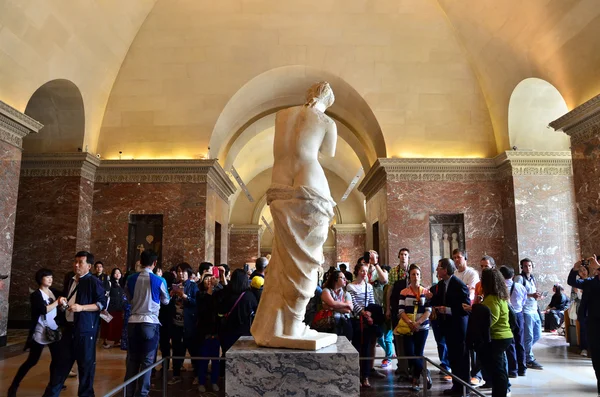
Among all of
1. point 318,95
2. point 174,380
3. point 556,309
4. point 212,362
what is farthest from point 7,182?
point 556,309

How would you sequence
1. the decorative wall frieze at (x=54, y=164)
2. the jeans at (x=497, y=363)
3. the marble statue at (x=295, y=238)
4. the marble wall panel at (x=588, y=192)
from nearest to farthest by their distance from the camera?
the marble statue at (x=295, y=238), the jeans at (x=497, y=363), the marble wall panel at (x=588, y=192), the decorative wall frieze at (x=54, y=164)

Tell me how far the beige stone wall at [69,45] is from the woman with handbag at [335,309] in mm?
6972

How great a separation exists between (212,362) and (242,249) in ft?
61.5

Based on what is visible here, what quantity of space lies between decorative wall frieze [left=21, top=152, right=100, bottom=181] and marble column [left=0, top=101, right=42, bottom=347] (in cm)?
241

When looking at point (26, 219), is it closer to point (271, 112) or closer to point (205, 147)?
point (205, 147)

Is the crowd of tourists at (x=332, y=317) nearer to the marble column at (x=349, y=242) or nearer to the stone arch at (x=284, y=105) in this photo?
the stone arch at (x=284, y=105)

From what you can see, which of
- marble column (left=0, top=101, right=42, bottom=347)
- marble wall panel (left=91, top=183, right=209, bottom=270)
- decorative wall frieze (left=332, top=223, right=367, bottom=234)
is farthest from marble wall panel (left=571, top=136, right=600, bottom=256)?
decorative wall frieze (left=332, top=223, right=367, bottom=234)

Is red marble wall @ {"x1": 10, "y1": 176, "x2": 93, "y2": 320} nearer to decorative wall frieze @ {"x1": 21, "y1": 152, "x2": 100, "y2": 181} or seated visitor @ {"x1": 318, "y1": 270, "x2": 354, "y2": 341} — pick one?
decorative wall frieze @ {"x1": 21, "y1": 152, "x2": 100, "y2": 181}

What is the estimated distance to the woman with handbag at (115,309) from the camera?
894 centimetres

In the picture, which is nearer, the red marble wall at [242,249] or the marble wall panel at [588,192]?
the marble wall panel at [588,192]

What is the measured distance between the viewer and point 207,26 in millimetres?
11898

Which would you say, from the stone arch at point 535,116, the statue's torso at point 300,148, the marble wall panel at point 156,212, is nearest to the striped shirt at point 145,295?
the statue's torso at point 300,148

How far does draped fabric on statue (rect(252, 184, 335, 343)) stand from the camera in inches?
151

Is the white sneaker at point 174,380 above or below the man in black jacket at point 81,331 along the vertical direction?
below
